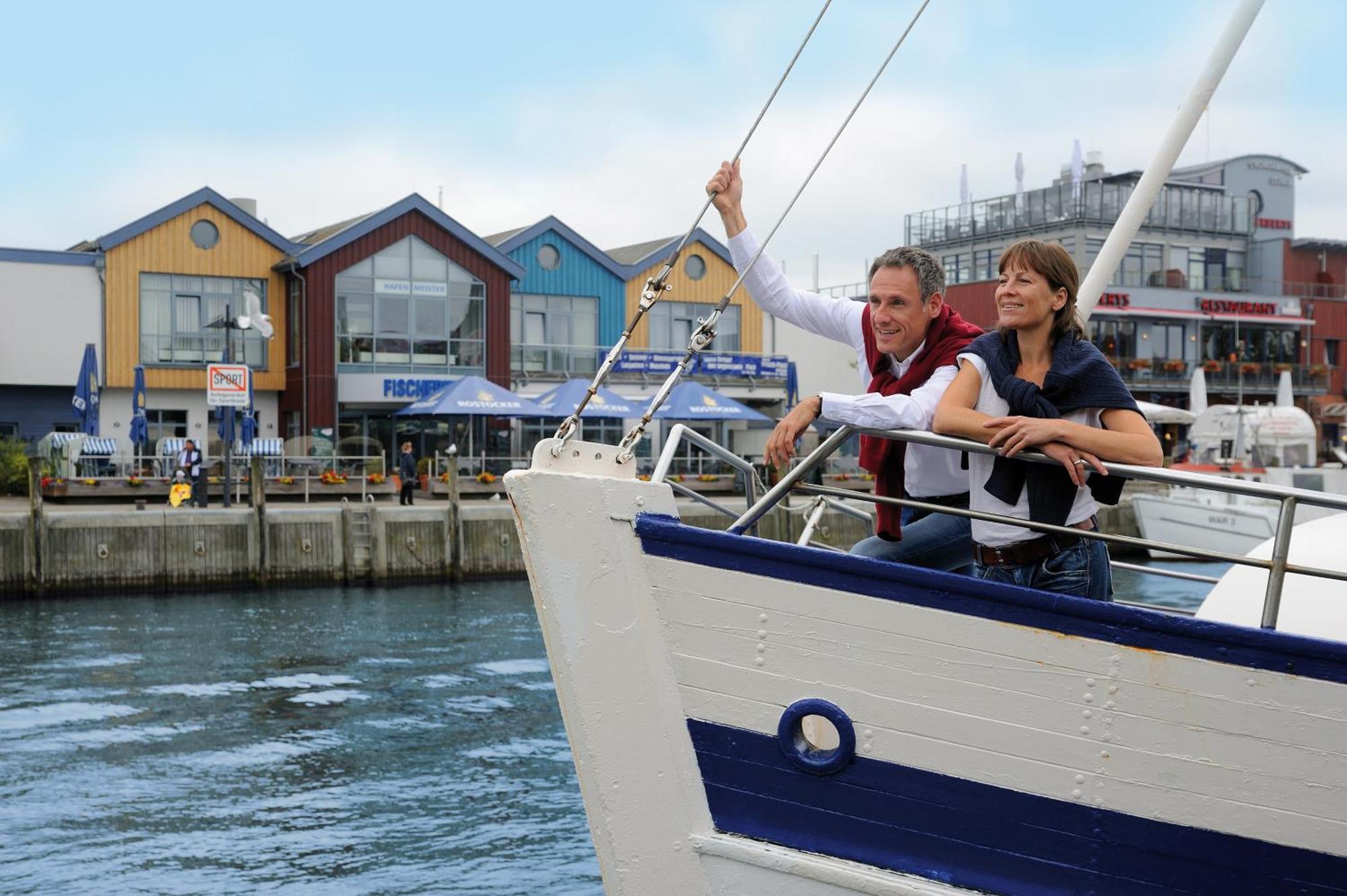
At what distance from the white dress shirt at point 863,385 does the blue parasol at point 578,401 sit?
23569 millimetres

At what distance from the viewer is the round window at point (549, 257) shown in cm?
4056

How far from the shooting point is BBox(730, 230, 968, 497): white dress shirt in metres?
3.72

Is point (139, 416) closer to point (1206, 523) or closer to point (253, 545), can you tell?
point (253, 545)

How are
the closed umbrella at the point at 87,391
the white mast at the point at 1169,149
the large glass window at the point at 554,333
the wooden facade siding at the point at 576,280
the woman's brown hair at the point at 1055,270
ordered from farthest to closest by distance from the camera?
the wooden facade siding at the point at 576,280
the large glass window at the point at 554,333
the closed umbrella at the point at 87,391
the white mast at the point at 1169,149
the woman's brown hair at the point at 1055,270

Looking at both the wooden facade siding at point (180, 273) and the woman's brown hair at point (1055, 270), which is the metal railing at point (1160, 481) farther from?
the wooden facade siding at point (180, 273)

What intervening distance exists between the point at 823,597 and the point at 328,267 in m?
34.2

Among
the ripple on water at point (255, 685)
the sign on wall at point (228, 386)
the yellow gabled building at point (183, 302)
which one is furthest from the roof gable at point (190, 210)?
the ripple on water at point (255, 685)

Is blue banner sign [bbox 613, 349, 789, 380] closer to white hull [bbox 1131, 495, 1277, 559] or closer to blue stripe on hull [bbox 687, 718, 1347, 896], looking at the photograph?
white hull [bbox 1131, 495, 1277, 559]

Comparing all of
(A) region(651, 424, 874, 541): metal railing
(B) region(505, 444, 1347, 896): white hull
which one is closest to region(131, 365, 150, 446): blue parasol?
(A) region(651, 424, 874, 541): metal railing

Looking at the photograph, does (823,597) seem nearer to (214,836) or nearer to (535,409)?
(214,836)

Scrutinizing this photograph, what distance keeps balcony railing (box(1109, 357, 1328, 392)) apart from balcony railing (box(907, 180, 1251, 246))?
16.9 ft

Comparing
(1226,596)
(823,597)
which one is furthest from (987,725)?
(1226,596)

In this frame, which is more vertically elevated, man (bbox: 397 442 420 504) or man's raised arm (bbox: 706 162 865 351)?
man's raised arm (bbox: 706 162 865 351)

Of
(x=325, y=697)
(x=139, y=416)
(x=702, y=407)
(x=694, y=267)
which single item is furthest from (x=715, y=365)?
(x=325, y=697)
